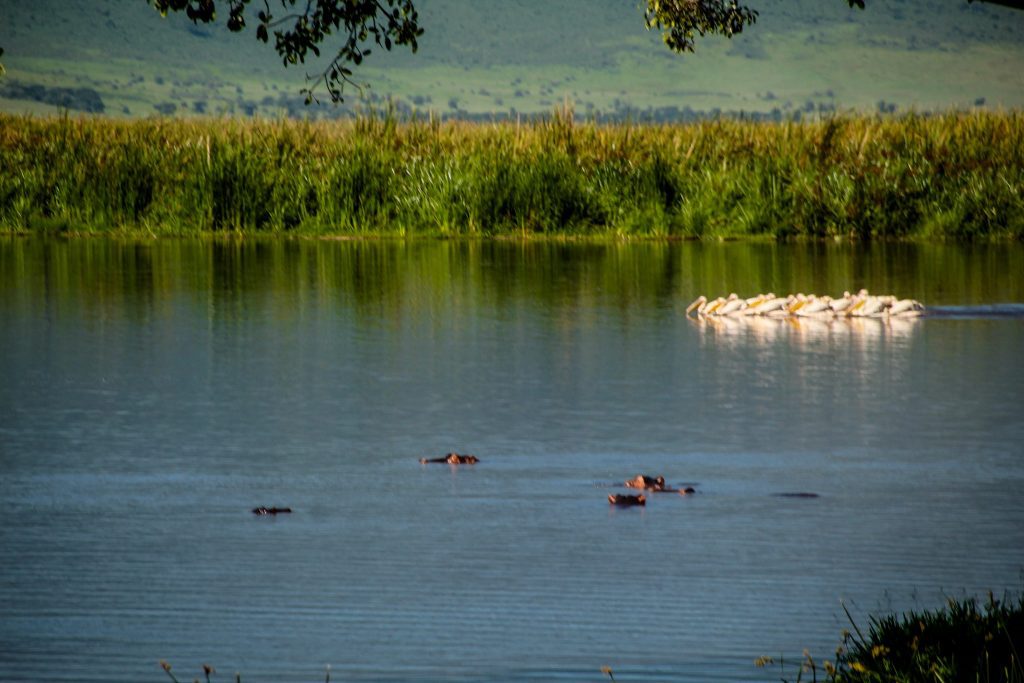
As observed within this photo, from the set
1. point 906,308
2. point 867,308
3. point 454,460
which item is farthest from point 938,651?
point 906,308

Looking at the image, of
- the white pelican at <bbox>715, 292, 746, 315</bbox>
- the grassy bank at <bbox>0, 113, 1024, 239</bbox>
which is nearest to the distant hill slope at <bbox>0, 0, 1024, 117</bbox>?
the grassy bank at <bbox>0, 113, 1024, 239</bbox>

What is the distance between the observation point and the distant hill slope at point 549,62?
372 feet

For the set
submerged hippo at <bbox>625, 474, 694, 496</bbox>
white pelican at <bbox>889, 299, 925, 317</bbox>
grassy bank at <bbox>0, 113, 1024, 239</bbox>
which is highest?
grassy bank at <bbox>0, 113, 1024, 239</bbox>

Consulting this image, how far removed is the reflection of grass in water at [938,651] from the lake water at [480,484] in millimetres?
427

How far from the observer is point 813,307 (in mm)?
16281

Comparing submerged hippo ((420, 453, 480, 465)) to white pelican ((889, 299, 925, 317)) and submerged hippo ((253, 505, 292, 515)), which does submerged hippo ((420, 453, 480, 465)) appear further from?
white pelican ((889, 299, 925, 317))

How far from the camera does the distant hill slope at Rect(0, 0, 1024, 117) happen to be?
113250 millimetres

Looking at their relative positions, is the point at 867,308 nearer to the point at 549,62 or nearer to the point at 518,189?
the point at 518,189

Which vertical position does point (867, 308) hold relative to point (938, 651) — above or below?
above

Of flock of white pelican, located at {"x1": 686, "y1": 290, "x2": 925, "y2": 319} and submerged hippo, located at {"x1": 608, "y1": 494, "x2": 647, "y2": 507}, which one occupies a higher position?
flock of white pelican, located at {"x1": 686, "y1": 290, "x2": 925, "y2": 319}

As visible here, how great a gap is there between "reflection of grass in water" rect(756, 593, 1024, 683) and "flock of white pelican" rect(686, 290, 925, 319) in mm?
10434

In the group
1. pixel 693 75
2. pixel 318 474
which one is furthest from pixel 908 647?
pixel 693 75

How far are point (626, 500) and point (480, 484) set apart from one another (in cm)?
76

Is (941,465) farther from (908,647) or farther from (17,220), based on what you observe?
(17,220)
